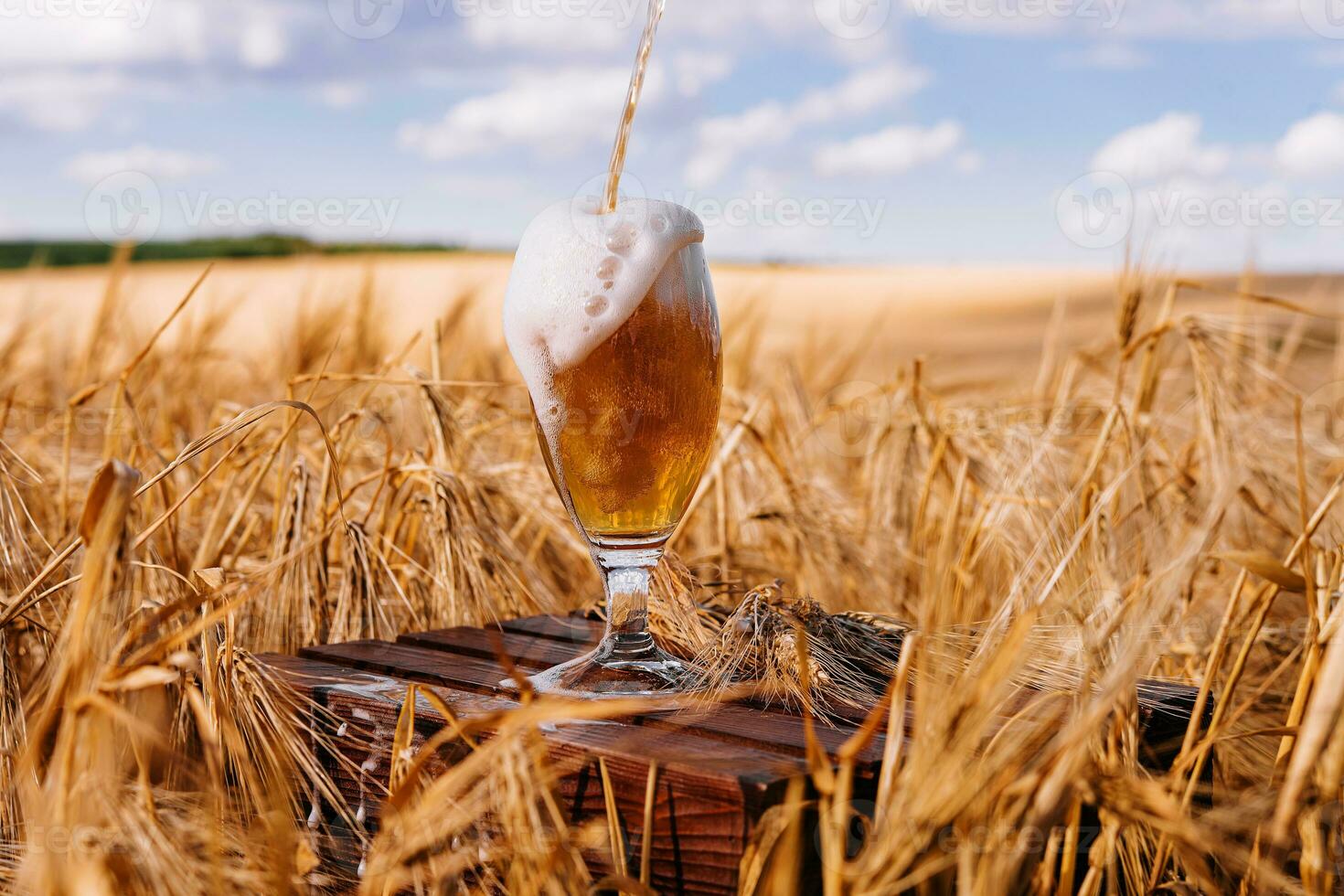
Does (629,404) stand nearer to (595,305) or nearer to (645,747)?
(595,305)

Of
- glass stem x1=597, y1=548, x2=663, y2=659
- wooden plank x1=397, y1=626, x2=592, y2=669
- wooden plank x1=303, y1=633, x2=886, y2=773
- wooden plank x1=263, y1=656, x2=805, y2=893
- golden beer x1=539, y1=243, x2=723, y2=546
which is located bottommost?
wooden plank x1=263, y1=656, x2=805, y2=893

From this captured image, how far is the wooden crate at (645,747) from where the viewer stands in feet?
3.26

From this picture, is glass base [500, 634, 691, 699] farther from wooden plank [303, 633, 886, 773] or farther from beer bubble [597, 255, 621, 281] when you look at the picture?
beer bubble [597, 255, 621, 281]

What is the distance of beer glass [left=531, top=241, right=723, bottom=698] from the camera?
120cm

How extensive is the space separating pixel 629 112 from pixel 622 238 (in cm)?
15

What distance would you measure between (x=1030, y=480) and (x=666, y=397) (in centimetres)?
94

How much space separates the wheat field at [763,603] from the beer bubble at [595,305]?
28cm

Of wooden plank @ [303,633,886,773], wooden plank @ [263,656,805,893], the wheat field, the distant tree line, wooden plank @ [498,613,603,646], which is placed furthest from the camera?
the distant tree line

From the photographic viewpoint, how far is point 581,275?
1.20 meters

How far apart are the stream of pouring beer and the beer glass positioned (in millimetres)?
98

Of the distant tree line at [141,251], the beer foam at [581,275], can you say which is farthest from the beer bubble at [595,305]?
the distant tree line at [141,251]

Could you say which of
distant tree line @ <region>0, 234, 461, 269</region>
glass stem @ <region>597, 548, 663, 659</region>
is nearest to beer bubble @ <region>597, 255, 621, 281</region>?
glass stem @ <region>597, 548, 663, 659</region>

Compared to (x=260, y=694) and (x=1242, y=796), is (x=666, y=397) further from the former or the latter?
(x=1242, y=796)

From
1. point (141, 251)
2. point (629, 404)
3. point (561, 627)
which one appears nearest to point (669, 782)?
point (629, 404)
